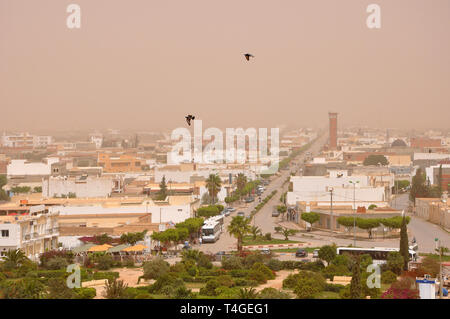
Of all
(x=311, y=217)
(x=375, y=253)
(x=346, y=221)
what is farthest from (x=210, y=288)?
(x=311, y=217)

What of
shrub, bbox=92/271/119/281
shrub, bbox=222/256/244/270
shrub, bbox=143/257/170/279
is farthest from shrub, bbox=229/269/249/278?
shrub, bbox=92/271/119/281

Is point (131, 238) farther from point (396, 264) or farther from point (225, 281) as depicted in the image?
point (396, 264)

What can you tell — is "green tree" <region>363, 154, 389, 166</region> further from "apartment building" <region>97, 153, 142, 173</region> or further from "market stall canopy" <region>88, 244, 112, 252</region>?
"market stall canopy" <region>88, 244, 112, 252</region>

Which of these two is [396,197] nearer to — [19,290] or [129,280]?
[129,280]

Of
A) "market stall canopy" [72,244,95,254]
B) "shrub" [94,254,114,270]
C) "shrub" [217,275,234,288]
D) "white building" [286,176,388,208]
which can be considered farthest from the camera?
"white building" [286,176,388,208]

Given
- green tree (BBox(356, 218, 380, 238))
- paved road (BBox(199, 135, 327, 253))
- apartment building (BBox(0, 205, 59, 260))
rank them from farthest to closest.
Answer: green tree (BBox(356, 218, 380, 238)) → paved road (BBox(199, 135, 327, 253)) → apartment building (BBox(0, 205, 59, 260))

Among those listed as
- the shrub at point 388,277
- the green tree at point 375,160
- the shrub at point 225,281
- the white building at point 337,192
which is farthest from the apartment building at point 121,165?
the shrub at point 388,277
